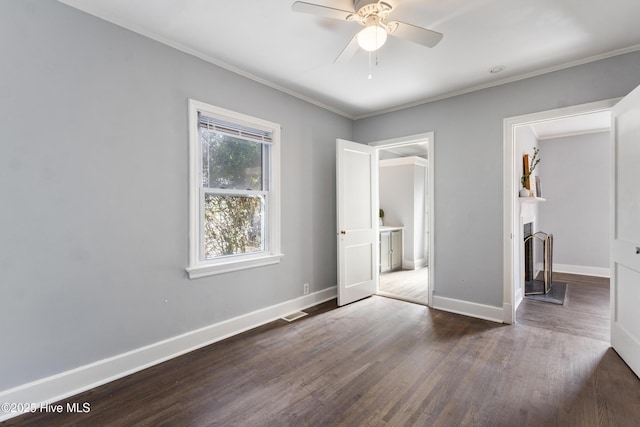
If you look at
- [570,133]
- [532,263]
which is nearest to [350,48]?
[532,263]

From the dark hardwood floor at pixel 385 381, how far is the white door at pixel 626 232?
0.72ft

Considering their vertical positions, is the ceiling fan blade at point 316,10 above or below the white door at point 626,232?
above

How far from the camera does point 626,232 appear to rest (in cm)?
236

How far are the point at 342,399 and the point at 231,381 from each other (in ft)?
2.68

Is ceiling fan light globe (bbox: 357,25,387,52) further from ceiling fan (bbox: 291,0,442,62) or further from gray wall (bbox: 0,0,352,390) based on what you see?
gray wall (bbox: 0,0,352,390)

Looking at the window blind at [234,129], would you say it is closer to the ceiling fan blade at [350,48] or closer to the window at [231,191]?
the window at [231,191]

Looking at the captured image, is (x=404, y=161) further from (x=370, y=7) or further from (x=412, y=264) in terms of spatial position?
(x=370, y=7)

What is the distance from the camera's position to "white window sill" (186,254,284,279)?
2.62 m

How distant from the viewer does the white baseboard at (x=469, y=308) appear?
3.25m

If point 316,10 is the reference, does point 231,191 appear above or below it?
below

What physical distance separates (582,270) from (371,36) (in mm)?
6005

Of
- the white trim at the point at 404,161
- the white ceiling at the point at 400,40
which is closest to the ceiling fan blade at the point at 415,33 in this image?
the white ceiling at the point at 400,40

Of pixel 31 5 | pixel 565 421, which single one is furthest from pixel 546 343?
pixel 31 5

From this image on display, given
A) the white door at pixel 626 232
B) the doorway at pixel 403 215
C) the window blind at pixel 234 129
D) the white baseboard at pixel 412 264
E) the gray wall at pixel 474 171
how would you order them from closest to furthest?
the white door at pixel 626 232 < the window blind at pixel 234 129 < the gray wall at pixel 474 171 < the doorway at pixel 403 215 < the white baseboard at pixel 412 264
